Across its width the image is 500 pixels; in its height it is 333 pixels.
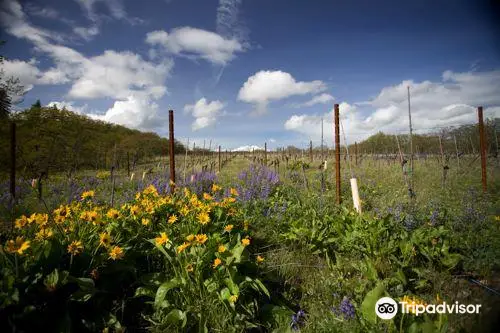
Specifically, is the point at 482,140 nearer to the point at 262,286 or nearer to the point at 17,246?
the point at 262,286

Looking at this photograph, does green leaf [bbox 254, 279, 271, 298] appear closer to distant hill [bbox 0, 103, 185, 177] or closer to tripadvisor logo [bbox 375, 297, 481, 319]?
tripadvisor logo [bbox 375, 297, 481, 319]

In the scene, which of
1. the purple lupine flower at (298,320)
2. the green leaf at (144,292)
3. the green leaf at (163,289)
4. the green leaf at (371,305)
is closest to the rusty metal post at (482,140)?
the green leaf at (371,305)

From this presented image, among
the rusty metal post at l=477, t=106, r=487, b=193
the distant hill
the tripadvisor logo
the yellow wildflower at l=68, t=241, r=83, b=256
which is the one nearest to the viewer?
the tripadvisor logo

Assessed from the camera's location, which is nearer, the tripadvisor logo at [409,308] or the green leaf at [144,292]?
the tripadvisor logo at [409,308]

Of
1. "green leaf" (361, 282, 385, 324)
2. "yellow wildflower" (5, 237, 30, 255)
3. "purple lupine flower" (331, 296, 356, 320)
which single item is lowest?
"purple lupine flower" (331, 296, 356, 320)

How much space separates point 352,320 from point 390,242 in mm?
1293

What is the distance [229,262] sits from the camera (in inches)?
82.4

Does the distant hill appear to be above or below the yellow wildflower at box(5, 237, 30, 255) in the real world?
above

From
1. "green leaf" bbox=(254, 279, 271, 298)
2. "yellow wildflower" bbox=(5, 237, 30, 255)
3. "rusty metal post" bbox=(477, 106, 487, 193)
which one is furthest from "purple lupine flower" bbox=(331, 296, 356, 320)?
"rusty metal post" bbox=(477, 106, 487, 193)

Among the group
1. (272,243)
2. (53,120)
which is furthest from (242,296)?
(53,120)

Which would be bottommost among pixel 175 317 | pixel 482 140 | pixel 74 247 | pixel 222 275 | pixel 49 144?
pixel 175 317

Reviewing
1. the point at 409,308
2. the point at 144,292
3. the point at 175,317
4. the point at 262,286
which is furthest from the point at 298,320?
the point at 144,292

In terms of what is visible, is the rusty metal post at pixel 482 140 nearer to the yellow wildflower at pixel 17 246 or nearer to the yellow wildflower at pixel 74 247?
the yellow wildflower at pixel 74 247

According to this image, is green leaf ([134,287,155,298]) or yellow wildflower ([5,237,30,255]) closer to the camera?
yellow wildflower ([5,237,30,255])
